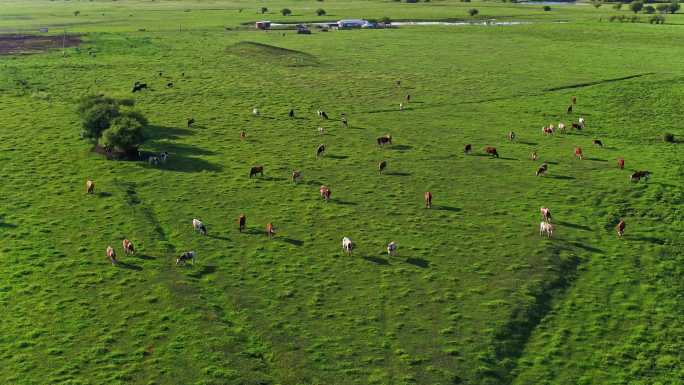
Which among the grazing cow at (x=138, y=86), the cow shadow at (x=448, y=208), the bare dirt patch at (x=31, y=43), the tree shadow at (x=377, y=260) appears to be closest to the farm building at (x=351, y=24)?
the bare dirt patch at (x=31, y=43)

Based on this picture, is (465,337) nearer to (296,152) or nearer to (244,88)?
(296,152)

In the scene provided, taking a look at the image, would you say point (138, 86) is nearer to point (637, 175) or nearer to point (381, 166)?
point (381, 166)

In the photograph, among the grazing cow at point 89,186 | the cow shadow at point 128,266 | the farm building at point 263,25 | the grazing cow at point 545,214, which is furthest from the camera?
the farm building at point 263,25

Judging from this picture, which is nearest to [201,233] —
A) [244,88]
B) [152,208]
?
[152,208]

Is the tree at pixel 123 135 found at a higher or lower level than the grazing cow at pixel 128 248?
higher

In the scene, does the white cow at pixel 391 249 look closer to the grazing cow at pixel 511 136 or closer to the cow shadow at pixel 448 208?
the cow shadow at pixel 448 208

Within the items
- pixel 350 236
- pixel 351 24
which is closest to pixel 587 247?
pixel 350 236

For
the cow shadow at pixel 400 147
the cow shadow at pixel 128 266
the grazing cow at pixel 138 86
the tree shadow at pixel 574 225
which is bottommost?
the cow shadow at pixel 128 266
